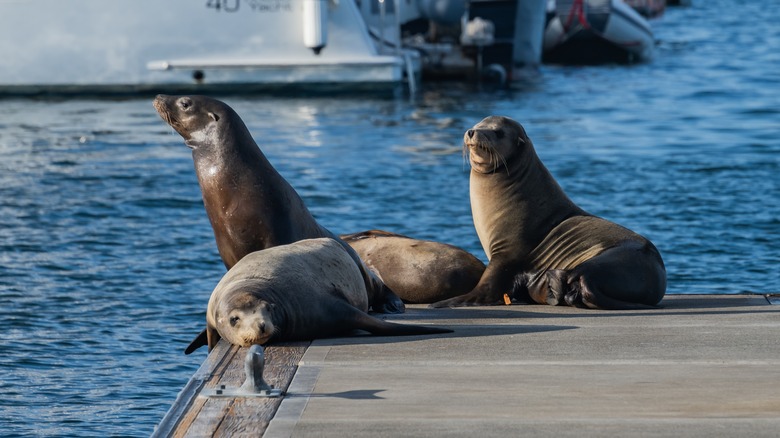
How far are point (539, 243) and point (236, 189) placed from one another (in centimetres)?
157

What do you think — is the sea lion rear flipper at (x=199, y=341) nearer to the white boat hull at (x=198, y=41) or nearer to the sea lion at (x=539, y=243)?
the sea lion at (x=539, y=243)

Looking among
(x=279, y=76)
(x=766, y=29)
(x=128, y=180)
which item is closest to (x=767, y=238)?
(x=128, y=180)

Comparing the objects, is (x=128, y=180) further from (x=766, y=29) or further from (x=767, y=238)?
(x=766, y=29)

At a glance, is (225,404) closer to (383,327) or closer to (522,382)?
(522,382)

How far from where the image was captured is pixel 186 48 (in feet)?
72.3

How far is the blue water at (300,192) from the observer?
756cm

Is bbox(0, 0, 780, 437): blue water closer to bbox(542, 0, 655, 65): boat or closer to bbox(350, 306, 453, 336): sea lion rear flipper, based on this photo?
bbox(350, 306, 453, 336): sea lion rear flipper

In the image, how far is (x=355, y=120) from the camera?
1984 centimetres

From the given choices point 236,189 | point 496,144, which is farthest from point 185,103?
point 496,144

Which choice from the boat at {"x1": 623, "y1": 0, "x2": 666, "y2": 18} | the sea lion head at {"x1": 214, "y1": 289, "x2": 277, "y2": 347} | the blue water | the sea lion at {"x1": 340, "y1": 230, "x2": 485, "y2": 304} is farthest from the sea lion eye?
the boat at {"x1": 623, "y1": 0, "x2": 666, "y2": 18}

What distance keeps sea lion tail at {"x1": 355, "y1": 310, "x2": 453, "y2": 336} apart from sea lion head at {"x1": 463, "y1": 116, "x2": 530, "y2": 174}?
5.88 ft

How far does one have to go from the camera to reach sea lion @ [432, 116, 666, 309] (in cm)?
636

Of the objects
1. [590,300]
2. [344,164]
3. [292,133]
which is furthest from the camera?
[292,133]

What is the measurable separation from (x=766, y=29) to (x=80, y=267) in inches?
1210
